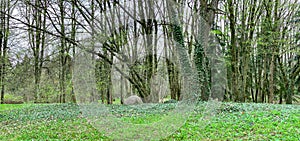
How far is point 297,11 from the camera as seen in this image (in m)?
11.9

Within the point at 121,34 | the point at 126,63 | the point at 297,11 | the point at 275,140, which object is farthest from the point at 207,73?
the point at 297,11

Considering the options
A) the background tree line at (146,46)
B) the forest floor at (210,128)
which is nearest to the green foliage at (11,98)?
the background tree line at (146,46)

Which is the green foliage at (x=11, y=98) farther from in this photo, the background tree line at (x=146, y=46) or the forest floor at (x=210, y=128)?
the forest floor at (x=210, y=128)

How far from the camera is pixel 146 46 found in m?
10.4

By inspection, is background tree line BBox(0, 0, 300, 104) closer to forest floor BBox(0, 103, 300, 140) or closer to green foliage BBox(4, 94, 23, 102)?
green foliage BBox(4, 94, 23, 102)

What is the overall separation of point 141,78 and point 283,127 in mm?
6074

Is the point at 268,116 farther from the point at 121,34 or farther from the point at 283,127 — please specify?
the point at 121,34

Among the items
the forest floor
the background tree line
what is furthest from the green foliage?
the forest floor

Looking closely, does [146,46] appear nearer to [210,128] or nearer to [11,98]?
[210,128]

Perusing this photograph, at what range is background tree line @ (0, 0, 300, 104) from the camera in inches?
364

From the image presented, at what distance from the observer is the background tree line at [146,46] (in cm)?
923

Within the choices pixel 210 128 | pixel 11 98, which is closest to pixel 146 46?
pixel 210 128

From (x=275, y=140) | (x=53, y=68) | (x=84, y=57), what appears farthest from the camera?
(x=53, y=68)

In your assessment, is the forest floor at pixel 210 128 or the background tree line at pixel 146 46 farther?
the background tree line at pixel 146 46
